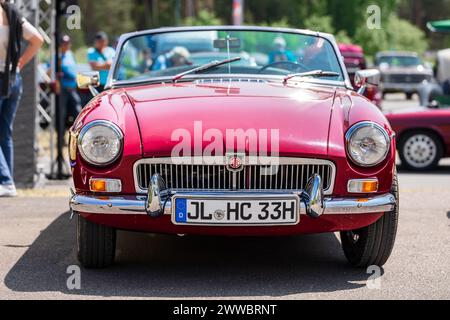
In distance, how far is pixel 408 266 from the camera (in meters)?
5.52

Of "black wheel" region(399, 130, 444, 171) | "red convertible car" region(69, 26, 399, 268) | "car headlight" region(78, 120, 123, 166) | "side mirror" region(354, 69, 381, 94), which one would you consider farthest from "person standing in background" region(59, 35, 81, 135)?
"car headlight" region(78, 120, 123, 166)

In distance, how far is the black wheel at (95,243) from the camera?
5.18m

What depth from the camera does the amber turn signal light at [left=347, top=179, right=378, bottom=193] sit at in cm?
498

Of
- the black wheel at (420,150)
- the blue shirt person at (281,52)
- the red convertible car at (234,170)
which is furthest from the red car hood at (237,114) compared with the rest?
the black wheel at (420,150)

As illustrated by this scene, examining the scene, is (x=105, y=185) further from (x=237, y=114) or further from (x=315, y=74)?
(x=315, y=74)

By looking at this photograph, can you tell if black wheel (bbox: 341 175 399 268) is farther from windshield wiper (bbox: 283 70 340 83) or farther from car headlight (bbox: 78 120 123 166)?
car headlight (bbox: 78 120 123 166)

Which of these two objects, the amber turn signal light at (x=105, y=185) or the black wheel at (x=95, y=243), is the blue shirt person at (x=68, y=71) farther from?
the amber turn signal light at (x=105, y=185)

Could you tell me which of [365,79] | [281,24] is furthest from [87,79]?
[281,24]

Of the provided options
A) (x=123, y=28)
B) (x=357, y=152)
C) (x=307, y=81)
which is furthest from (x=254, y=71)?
(x=123, y=28)

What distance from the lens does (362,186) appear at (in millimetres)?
5008

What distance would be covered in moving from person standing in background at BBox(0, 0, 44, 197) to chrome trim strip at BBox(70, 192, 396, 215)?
3.17m
